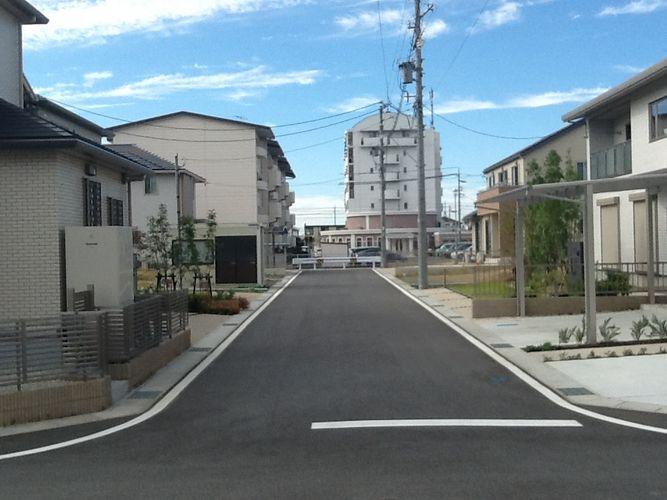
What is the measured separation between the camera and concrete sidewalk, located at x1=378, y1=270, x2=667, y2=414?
11.0 m

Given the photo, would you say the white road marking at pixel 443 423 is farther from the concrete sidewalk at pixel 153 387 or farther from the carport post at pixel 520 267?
the carport post at pixel 520 267

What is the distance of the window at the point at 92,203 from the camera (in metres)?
16.1

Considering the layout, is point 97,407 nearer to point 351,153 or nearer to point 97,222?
point 97,222

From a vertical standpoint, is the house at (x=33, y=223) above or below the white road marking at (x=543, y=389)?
above

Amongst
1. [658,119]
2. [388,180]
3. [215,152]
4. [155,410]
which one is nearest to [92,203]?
[155,410]

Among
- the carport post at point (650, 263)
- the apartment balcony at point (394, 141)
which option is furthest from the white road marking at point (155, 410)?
the apartment balcony at point (394, 141)

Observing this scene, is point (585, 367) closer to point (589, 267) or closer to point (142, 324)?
point (589, 267)

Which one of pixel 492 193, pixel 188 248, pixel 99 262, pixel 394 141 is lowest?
pixel 99 262

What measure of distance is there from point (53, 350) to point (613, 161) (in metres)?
21.3

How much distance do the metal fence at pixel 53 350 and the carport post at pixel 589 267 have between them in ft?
28.6

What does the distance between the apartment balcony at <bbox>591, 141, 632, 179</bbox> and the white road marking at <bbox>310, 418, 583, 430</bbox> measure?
1788 cm

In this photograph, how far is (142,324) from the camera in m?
13.7

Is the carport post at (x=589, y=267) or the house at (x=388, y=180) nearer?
the carport post at (x=589, y=267)

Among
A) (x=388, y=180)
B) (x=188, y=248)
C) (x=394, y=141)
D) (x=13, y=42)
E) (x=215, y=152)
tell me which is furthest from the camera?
(x=394, y=141)
